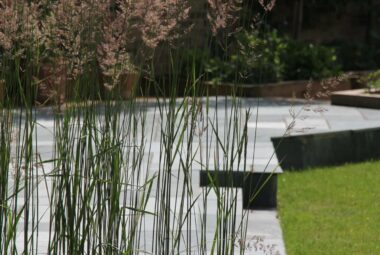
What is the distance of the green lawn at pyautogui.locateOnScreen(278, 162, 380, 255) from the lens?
15.4 feet

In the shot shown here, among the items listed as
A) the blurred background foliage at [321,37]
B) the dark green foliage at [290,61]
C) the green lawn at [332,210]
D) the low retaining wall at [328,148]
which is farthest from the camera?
the blurred background foliage at [321,37]

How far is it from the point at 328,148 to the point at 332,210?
1529 mm

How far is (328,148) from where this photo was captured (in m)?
7.05

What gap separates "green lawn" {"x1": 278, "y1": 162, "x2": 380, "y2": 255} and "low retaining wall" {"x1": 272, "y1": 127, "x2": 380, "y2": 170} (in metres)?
0.14

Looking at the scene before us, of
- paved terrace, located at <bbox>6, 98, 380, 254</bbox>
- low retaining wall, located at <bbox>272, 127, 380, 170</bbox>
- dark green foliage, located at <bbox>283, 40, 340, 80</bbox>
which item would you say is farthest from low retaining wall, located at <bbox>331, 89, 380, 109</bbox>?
dark green foliage, located at <bbox>283, 40, 340, 80</bbox>

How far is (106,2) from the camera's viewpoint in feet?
8.02

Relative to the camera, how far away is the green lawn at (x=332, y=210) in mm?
4699

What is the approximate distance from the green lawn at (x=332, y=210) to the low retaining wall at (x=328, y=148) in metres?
0.14

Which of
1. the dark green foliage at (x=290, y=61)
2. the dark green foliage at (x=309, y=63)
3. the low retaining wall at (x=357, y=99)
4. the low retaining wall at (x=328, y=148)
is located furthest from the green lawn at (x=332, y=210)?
the dark green foliage at (x=309, y=63)

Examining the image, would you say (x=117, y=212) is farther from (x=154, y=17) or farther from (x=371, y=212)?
(x=371, y=212)

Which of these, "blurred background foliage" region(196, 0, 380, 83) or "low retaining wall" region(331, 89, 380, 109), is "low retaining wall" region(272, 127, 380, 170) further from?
"blurred background foliage" region(196, 0, 380, 83)

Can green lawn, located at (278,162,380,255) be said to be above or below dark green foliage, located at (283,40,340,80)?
below

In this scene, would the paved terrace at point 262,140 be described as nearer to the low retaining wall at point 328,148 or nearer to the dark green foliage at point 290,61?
the low retaining wall at point 328,148

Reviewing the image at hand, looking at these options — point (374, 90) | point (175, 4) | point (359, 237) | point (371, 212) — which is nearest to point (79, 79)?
point (175, 4)
